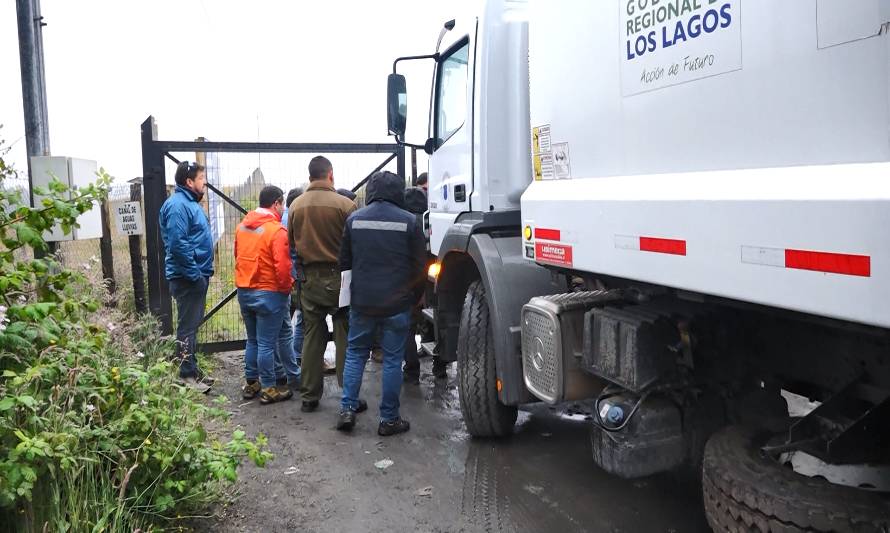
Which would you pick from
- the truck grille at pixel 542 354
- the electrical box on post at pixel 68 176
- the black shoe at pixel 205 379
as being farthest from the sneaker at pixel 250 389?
the truck grille at pixel 542 354

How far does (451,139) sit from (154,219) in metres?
3.29

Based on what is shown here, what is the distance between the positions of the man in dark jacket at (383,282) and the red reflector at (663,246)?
245cm

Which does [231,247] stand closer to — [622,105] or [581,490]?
[581,490]

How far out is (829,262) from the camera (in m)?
1.92

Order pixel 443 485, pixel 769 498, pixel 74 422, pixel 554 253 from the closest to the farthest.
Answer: pixel 769 498 → pixel 74 422 → pixel 554 253 → pixel 443 485

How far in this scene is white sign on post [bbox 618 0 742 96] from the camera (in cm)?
238

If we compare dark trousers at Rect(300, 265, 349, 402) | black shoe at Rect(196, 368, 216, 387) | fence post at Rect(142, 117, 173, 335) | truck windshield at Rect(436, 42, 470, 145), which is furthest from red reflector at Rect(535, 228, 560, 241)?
fence post at Rect(142, 117, 173, 335)

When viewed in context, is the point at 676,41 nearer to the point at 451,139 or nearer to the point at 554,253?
the point at 554,253

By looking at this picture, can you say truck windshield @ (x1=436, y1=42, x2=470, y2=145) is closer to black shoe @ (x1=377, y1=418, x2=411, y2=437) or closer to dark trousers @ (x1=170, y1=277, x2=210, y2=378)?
black shoe @ (x1=377, y1=418, x2=411, y2=437)

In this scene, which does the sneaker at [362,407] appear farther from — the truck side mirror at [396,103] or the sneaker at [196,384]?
the truck side mirror at [396,103]

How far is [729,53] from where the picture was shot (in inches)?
93.5

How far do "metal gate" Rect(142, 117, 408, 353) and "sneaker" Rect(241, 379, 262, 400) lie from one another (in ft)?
3.81

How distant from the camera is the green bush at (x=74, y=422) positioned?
271 centimetres

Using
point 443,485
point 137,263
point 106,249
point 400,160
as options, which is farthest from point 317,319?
point 106,249
